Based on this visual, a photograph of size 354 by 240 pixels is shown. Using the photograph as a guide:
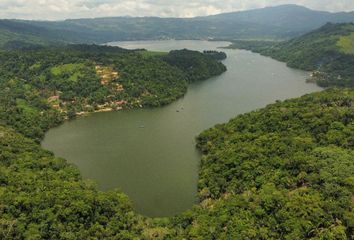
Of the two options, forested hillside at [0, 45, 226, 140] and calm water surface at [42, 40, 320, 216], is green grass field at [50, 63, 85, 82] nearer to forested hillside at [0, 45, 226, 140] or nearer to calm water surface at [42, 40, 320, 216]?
forested hillside at [0, 45, 226, 140]

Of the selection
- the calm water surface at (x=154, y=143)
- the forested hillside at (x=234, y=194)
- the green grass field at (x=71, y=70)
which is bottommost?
the calm water surface at (x=154, y=143)

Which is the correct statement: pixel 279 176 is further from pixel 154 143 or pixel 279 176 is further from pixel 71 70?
pixel 71 70

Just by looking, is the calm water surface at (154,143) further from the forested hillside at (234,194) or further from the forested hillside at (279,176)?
the forested hillside at (279,176)

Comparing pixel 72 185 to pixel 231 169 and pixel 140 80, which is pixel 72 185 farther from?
pixel 140 80

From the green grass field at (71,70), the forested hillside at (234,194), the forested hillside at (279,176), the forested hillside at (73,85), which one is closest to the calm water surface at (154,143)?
the forested hillside at (234,194)

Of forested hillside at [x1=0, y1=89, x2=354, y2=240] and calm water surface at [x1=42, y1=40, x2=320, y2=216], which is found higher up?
forested hillside at [x1=0, y1=89, x2=354, y2=240]

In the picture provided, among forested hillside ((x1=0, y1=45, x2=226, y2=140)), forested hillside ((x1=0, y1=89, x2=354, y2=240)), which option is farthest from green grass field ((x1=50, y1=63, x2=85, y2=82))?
forested hillside ((x1=0, y1=89, x2=354, y2=240))
